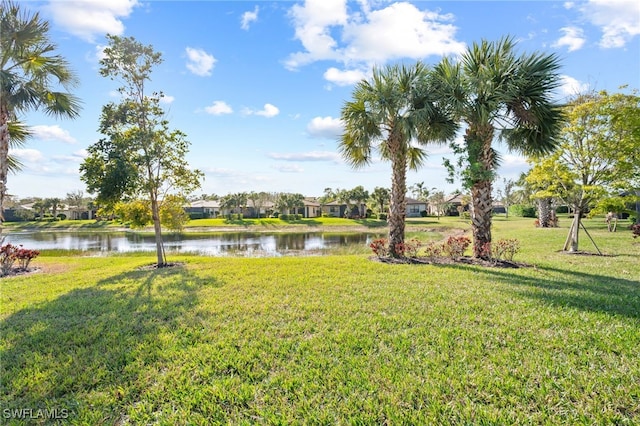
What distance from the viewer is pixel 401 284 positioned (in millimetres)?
7246

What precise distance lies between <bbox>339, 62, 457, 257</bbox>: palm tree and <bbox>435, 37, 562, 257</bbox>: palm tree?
22.0 inches

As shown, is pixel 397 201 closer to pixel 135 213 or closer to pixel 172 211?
pixel 172 211

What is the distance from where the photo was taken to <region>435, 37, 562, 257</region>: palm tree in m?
9.29

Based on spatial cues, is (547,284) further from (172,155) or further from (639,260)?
(172,155)

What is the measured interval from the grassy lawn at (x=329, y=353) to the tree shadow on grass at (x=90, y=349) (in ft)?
0.07

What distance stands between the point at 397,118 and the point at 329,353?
8.94 meters

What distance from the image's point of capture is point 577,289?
6625 millimetres

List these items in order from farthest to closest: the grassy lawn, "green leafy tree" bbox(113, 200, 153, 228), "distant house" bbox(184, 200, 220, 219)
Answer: "distant house" bbox(184, 200, 220, 219) → "green leafy tree" bbox(113, 200, 153, 228) → the grassy lawn

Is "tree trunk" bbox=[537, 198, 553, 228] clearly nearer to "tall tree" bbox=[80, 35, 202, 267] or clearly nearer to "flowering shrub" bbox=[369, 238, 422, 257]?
"flowering shrub" bbox=[369, 238, 422, 257]

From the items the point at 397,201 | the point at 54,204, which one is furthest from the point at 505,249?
the point at 54,204

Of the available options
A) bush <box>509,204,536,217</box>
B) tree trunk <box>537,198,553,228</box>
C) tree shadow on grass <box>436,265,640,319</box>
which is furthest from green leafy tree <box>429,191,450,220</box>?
tree shadow on grass <box>436,265,640,319</box>

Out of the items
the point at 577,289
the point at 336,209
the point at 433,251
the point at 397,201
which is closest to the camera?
the point at 577,289

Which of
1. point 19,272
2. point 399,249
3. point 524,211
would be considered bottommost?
point 19,272

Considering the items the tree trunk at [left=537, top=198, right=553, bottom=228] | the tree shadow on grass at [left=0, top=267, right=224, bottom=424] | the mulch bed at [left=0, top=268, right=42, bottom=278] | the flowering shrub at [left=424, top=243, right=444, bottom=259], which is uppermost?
the tree trunk at [left=537, top=198, right=553, bottom=228]
